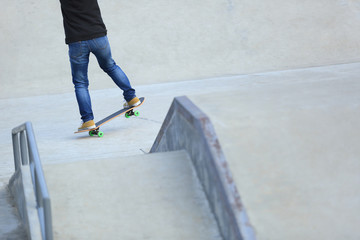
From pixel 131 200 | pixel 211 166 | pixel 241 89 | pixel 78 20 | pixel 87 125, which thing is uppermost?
pixel 78 20

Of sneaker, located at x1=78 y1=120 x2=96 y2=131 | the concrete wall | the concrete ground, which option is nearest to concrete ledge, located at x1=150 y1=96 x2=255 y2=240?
the concrete ground

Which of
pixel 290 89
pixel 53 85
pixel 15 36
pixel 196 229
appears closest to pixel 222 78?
pixel 53 85

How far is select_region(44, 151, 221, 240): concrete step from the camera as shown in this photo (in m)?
2.71

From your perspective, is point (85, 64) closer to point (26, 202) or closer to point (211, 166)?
point (26, 202)

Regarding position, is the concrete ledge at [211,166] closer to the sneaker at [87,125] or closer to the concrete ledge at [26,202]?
the concrete ledge at [26,202]

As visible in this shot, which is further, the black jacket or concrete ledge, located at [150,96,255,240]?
Result: the black jacket

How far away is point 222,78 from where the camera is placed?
33.3ft

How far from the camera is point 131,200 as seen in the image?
290cm

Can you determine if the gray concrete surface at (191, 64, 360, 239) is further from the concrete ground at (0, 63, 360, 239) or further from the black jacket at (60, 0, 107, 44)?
the black jacket at (60, 0, 107, 44)

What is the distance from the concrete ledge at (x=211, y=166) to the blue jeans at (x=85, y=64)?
2337 millimetres

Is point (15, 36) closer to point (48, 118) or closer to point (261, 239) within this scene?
point (48, 118)

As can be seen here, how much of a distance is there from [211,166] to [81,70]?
3.27m

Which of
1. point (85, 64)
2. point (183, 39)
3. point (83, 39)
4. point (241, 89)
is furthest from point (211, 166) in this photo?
point (183, 39)

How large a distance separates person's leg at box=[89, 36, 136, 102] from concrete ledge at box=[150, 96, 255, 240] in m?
2.33
